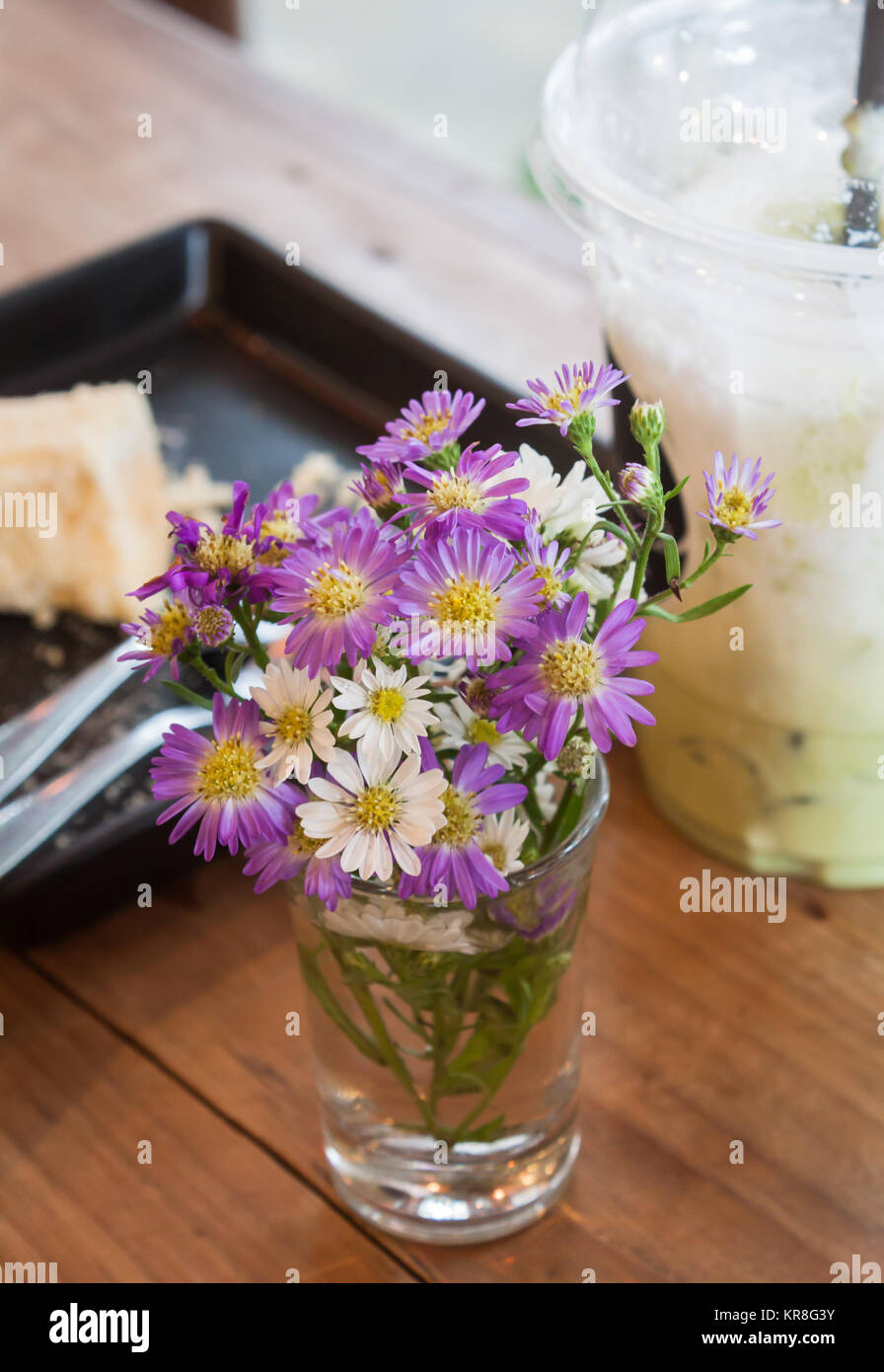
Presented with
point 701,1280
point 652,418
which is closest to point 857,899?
point 701,1280

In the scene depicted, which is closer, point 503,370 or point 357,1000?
point 357,1000

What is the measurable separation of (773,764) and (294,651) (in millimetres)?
283

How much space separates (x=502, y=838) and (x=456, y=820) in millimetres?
27

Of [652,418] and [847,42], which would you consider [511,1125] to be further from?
[847,42]

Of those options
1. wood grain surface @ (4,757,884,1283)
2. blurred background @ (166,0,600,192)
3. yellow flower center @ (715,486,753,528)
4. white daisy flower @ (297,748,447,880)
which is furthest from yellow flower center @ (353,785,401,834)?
blurred background @ (166,0,600,192)

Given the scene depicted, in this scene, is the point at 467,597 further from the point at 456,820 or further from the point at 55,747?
the point at 55,747

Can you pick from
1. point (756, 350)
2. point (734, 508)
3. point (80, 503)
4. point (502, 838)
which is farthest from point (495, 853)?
point (80, 503)

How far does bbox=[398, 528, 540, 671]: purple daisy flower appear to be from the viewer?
309 mm

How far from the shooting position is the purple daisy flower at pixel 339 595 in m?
0.32

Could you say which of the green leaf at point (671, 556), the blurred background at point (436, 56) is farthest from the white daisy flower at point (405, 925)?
the blurred background at point (436, 56)

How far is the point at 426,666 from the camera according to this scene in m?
0.37

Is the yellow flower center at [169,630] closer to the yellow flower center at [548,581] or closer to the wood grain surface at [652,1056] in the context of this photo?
the yellow flower center at [548,581]

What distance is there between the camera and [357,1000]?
410 mm

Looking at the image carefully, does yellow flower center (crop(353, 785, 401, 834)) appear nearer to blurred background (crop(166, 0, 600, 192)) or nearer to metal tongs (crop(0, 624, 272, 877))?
metal tongs (crop(0, 624, 272, 877))
